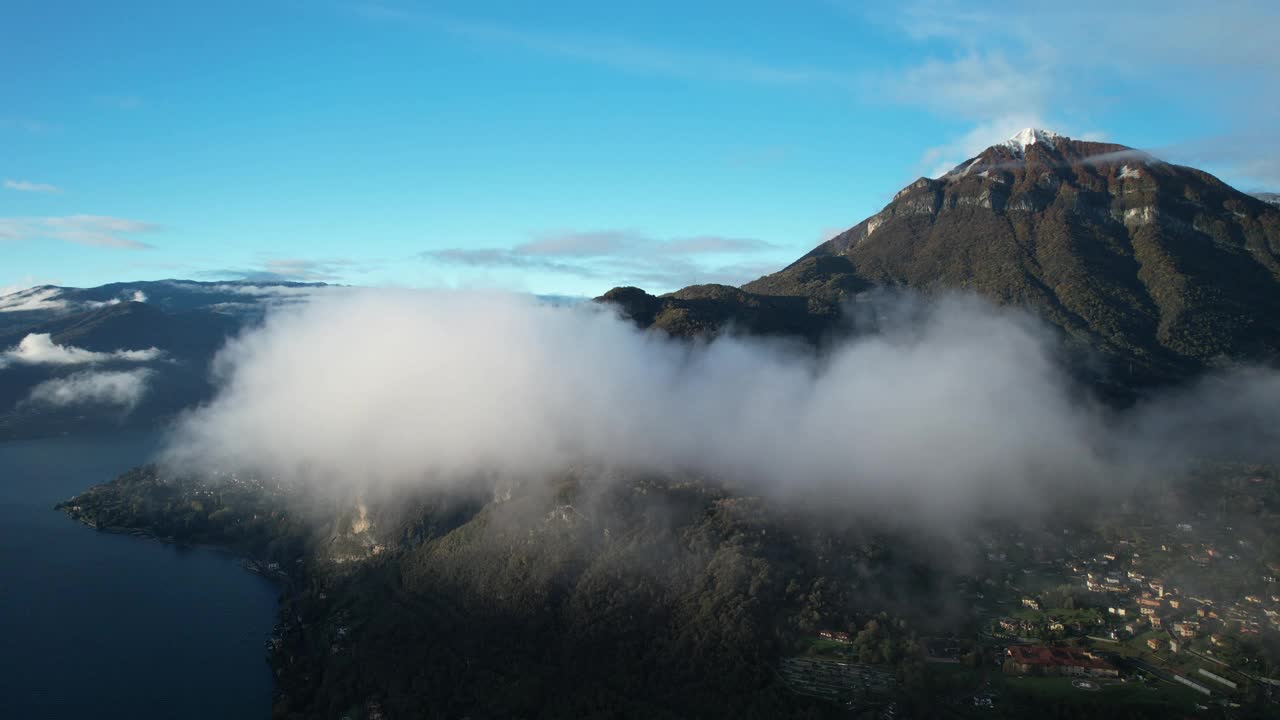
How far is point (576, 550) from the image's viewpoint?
5447 centimetres

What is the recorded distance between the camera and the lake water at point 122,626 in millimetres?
51719

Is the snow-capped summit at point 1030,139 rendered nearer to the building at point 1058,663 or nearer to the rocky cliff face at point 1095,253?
the rocky cliff face at point 1095,253

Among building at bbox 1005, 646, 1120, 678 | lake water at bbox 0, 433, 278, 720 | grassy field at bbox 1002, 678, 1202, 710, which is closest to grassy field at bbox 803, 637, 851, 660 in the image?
grassy field at bbox 1002, 678, 1202, 710

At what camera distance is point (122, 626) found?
201 ft

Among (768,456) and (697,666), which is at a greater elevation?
(768,456)

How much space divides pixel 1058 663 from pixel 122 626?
6493 cm

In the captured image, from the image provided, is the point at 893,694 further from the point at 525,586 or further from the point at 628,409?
the point at 628,409

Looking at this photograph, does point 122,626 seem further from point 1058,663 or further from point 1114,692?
point 1114,692

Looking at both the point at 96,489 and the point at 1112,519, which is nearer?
the point at 1112,519

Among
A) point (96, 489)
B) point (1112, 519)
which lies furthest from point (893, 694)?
point (96, 489)

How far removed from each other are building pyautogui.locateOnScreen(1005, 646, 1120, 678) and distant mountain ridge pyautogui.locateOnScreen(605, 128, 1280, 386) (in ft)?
174

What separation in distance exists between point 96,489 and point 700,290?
248 ft

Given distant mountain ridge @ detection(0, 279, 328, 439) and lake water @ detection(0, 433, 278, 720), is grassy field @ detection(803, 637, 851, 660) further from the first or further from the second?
distant mountain ridge @ detection(0, 279, 328, 439)

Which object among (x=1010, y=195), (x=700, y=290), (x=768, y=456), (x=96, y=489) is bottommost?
(x=96, y=489)
